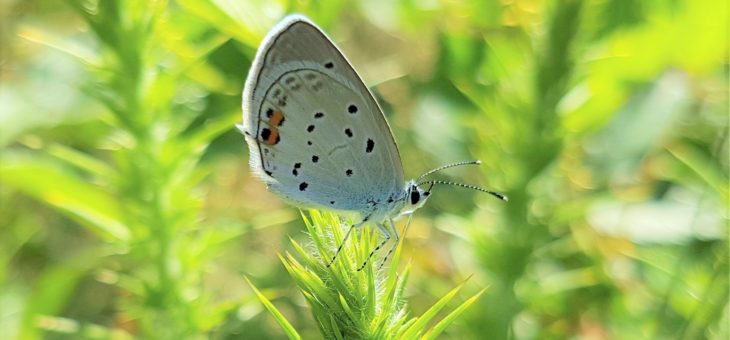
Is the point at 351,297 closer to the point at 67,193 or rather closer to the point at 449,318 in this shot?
the point at 449,318

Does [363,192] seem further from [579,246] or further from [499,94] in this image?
[579,246]

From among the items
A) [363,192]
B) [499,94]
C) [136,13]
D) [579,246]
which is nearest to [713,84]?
[579,246]

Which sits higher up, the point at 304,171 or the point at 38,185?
the point at 38,185

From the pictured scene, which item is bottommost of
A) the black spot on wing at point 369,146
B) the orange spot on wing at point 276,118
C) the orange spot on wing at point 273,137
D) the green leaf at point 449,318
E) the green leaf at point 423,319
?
the green leaf at point 449,318

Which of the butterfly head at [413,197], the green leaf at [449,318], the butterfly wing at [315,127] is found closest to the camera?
the green leaf at [449,318]

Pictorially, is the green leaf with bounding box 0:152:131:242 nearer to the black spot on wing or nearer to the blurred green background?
the blurred green background

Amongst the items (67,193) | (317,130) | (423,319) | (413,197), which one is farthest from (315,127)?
(423,319)

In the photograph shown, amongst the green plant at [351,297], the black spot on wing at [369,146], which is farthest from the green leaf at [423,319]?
the black spot on wing at [369,146]

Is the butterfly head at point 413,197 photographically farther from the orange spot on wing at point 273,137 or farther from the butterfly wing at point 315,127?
the orange spot on wing at point 273,137
